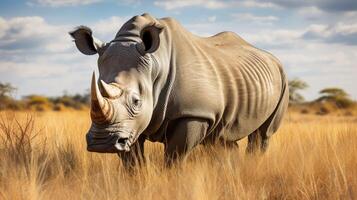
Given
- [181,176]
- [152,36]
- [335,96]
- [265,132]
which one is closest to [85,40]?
[152,36]

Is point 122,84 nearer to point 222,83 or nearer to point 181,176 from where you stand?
point 181,176

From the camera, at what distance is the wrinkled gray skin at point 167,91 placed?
4.91m

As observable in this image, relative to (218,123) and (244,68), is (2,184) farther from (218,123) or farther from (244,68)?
(244,68)

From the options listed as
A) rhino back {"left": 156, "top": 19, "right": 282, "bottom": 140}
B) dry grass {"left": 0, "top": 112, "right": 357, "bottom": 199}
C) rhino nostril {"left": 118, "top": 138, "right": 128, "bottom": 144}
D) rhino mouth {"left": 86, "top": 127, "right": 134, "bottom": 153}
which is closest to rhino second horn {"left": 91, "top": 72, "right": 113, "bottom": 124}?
rhino mouth {"left": 86, "top": 127, "right": 134, "bottom": 153}

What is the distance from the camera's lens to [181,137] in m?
5.68

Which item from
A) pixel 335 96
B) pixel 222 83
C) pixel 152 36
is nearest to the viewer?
pixel 152 36

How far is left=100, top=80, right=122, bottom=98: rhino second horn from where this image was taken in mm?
4762

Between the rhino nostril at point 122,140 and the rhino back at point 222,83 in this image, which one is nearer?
the rhino nostril at point 122,140

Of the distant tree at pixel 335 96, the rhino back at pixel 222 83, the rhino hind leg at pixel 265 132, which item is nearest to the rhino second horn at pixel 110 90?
the rhino back at pixel 222 83

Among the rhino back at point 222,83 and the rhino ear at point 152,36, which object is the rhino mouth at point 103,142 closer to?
the rhino ear at point 152,36

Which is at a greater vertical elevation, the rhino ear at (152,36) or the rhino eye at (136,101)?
the rhino ear at (152,36)

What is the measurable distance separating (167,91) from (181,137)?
17.0 inches

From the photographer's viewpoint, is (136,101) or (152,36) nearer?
(136,101)

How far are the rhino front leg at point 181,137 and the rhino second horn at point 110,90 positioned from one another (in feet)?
3.02
